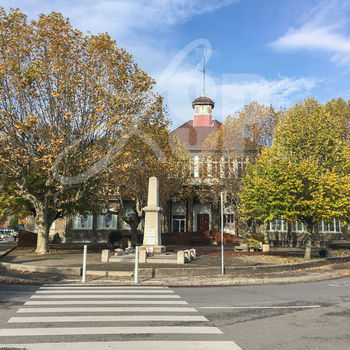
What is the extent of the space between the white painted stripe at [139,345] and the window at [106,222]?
38.2 metres

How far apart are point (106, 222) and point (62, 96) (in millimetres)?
25612

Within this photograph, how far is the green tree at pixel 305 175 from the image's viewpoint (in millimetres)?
21469

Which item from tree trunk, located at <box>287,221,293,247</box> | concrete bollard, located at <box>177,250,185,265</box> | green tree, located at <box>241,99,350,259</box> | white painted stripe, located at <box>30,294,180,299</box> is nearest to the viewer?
white painted stripe, located at <box>30,294,180,299</box>

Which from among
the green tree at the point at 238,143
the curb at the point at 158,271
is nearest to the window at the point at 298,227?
the green tree at the point at 238,143

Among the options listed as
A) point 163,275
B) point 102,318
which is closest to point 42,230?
point 163,275

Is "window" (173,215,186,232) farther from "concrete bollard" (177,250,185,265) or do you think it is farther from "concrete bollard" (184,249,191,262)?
"concrete bollard" (177,250,185,265)

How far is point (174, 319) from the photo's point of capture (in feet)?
25.0

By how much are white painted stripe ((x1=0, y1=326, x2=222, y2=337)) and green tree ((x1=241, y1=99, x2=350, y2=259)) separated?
628 inches

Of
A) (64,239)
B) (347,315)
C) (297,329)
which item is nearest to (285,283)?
(347,315)

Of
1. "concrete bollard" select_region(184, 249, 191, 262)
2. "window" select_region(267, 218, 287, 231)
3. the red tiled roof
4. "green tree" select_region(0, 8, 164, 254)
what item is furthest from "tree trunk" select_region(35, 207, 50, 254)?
"window" select_region(267, 218, 287, 231)

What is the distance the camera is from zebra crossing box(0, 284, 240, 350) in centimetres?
582

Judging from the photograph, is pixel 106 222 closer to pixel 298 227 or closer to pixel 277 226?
pixel 277 226

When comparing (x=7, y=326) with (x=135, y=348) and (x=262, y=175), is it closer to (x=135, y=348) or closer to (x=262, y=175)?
(x=135, y=348)

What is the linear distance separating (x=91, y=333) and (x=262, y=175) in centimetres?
1988
